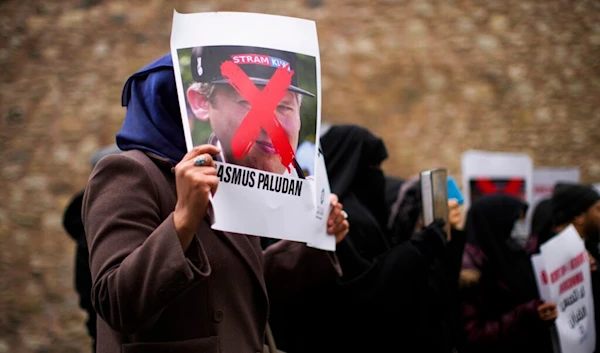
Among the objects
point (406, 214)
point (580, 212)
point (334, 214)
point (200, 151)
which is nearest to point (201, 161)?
point (200, 151)

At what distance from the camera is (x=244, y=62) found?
5.89 ft

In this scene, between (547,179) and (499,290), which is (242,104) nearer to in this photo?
(499,290)

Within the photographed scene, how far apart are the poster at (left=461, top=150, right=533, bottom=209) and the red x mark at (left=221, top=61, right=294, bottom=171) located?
4.18m

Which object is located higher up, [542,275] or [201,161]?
[201,161]

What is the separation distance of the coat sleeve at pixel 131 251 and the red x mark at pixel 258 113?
0.24 m

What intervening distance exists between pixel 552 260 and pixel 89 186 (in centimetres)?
222

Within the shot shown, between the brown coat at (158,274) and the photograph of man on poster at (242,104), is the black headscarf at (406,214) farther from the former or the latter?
the photograph of man on poster at (242,104)

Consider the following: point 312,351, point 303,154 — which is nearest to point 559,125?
point 312,351

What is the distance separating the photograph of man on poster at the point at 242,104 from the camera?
1731 mm

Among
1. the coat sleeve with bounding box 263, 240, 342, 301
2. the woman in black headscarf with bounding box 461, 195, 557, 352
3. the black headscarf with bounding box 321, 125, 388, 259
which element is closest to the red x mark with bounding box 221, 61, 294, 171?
the coat sleeve with bounding box 263, 240, 342, 301

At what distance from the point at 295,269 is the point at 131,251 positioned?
778mm

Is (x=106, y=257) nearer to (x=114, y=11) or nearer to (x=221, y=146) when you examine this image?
(x=221, y=146)

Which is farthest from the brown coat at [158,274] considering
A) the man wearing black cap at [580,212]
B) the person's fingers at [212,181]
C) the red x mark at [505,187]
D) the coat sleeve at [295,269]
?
the red x mark at [505,187]

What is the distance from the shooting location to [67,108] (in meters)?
7.88
